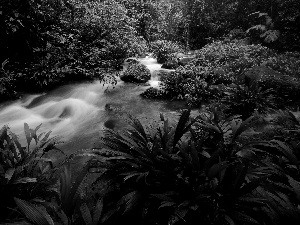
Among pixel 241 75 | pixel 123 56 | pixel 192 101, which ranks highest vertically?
pixel 123 56

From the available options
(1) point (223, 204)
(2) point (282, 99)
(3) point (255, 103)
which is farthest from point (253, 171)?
(2) point (282, 99)

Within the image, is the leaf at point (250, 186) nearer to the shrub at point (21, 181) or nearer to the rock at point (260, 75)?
the shrub at point (21, 181)

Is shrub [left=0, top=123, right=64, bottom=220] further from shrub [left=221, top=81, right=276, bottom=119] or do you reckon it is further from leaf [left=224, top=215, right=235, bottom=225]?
shrub [left=221, top=81, right=276, bottom=119]

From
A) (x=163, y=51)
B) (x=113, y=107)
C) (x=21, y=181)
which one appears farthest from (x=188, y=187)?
(x=163, y=51)

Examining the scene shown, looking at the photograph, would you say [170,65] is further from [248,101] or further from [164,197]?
[164,197]

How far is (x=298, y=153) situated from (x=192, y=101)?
4.04m

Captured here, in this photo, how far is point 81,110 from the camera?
7426 millimetres

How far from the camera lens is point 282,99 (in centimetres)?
632

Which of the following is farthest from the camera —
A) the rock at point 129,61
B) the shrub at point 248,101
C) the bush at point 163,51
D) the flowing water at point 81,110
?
the bush at point 163,51

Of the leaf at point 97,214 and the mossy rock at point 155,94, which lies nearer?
the leaf at point 97,214

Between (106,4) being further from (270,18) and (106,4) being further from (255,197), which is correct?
(255,197)

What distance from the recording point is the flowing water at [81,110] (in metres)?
6.04

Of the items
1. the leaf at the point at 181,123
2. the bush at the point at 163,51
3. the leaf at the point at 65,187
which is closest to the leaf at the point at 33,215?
the leaf at the point at 65,187

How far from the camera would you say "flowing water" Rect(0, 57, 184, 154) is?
Result: 6039 mm
